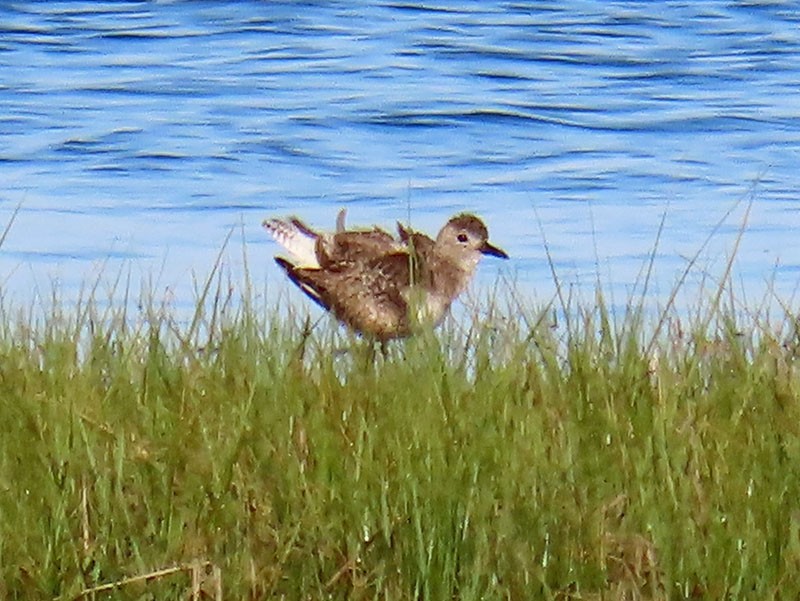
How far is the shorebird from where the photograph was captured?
7359mm

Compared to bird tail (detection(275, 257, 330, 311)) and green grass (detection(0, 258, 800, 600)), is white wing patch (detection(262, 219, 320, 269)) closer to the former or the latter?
bird tail (detection(275, 257, 330, 311))

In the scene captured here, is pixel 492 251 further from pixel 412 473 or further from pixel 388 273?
pixel 412 473

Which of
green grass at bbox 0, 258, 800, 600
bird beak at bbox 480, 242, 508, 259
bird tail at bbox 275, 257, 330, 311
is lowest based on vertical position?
green grass at bbox 0, 258, 800, 600

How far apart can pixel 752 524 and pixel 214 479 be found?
1.35 metres

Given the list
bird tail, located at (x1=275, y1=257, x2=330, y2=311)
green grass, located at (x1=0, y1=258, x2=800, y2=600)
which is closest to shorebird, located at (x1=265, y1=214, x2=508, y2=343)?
bird tail, located at (x1=275, y1=257, x2=330, y2=311)

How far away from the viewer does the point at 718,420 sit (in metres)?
5.24

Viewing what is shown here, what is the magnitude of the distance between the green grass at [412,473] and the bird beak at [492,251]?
7.77 feet

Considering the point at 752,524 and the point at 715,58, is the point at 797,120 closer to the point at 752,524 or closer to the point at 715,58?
the point at 715,58

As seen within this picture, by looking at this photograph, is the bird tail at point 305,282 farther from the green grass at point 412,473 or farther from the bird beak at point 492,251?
the green grass at point 412,473

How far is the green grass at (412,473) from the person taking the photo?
14.8 feet

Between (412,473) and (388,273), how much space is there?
118 inches

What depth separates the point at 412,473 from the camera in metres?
4.75

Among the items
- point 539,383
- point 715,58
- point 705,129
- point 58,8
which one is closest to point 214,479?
point 539,383

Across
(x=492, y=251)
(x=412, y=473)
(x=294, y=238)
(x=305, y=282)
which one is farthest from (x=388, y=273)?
(x=412, y=473)
